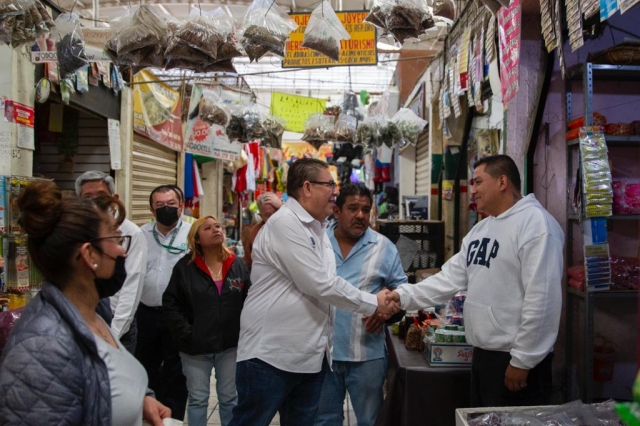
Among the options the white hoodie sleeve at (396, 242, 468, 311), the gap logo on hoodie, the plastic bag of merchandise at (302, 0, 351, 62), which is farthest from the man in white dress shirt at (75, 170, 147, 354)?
the gap logo on hoodie

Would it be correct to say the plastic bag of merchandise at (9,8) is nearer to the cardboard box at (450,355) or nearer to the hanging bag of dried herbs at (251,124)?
the cardboard box at (450,355)

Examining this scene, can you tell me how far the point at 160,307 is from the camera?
3.92m

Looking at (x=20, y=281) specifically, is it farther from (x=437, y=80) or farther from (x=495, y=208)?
(x=437, y=80)

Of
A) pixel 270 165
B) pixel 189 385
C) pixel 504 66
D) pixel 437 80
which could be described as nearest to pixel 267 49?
pixel 504 66

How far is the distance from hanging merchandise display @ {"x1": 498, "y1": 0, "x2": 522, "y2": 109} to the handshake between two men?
1.58m

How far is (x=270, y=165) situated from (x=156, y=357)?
37.2 feet

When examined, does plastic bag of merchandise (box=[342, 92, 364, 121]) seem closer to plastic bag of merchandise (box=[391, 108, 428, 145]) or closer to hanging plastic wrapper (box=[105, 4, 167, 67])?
plastic bag of merchandise (box=[391, 108, 428, 145])

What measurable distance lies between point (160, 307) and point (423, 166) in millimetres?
5981

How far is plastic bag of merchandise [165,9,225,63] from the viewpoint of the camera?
3.68 metres

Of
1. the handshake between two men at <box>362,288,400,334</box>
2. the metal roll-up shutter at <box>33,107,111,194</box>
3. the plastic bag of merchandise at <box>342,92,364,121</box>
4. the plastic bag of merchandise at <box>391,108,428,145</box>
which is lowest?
the handshake between two men at <box>362,288,400,334</box>

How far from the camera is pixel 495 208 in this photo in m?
2.84

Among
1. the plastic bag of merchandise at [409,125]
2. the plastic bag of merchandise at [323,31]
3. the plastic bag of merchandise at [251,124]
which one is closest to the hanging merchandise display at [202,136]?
the plastic bag of merchandise at [251,124]

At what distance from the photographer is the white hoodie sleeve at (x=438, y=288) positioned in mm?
3189

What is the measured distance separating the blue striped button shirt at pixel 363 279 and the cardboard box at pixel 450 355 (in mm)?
301
